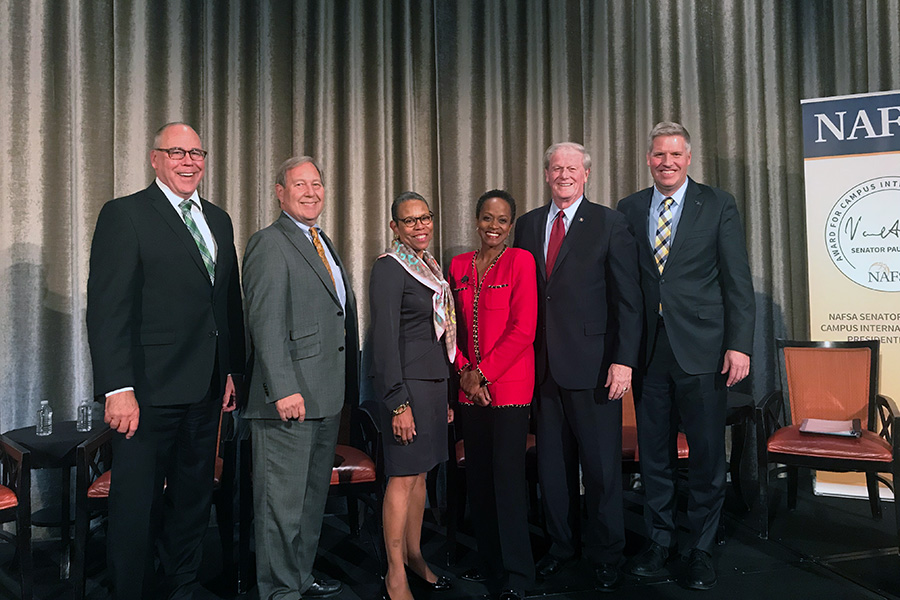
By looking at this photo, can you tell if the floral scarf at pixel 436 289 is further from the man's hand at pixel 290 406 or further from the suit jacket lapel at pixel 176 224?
the suit jacket lapel at pixel 176 224

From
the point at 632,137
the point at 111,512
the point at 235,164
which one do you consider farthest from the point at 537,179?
the point at 111,512

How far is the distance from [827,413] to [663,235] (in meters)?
1.80

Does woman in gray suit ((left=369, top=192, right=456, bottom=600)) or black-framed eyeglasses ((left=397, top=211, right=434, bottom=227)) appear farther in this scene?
black-framed eyeglasses ((left=397, top=211, right=434, bottom=227))

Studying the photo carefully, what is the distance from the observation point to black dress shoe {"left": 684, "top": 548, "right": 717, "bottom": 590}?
2805 mm

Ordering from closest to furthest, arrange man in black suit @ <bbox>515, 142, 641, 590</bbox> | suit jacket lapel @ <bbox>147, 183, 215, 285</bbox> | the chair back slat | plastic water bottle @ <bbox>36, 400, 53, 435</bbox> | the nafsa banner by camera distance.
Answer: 1. suit jacket lapel @ <bbox>147, 183, 215, 285</bbox>
2. man in black suit @ <bbox>515, 142, 641, 590</bbox>
3. plastic water bottle @ <bbox>36, 400, 53, 435</bbox>
4. the chair back slat
5. the nafsa banner

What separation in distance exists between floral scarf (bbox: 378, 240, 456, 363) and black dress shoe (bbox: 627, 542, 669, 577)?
1.28 m

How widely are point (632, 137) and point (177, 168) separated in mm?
3176

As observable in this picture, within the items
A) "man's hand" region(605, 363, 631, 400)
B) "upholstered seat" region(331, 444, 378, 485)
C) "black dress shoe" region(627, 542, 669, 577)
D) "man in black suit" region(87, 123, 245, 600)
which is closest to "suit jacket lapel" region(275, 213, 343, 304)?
"man in black suit" region(87, 123, 245, 600)

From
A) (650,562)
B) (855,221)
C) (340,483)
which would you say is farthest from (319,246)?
(855,221)

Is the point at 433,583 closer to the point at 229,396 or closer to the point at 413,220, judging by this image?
the point at 229,396

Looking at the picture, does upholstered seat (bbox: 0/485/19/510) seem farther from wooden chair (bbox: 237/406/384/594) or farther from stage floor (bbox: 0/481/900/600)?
wooden chair (bbox: 237/406/384/594)

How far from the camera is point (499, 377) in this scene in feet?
8.52

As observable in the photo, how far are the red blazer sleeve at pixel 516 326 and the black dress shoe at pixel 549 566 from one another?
98cm

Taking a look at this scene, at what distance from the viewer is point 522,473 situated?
2.66 metres
